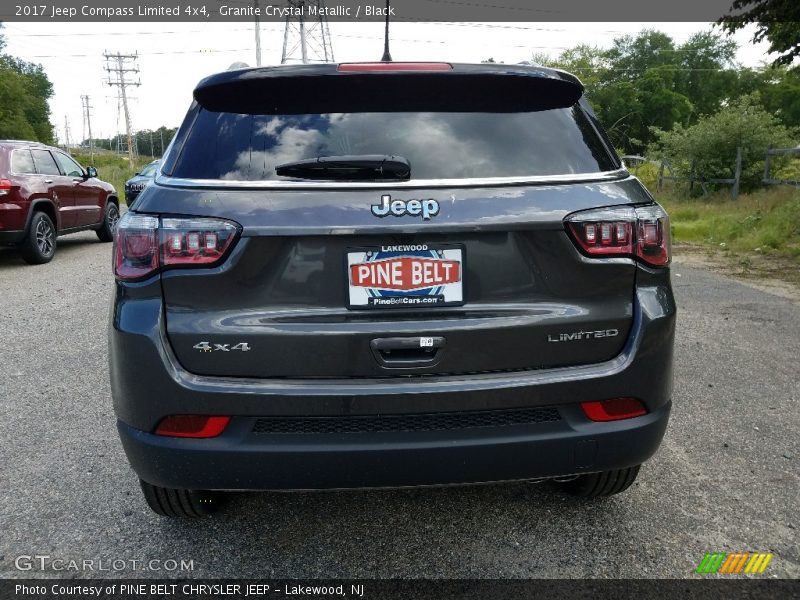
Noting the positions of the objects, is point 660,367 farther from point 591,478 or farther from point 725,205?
point 725,205

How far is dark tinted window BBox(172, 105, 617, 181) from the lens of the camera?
211cm

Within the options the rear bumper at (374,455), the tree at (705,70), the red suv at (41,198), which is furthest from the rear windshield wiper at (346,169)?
the tree at (705,70)

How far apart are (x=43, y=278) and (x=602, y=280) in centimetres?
844

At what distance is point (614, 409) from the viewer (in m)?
2.14

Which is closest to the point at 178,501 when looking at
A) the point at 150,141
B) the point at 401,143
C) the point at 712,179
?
the point at 401,143

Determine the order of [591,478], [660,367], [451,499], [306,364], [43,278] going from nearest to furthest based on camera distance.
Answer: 1. [306,364]
2. [660,367]
3. [591,478]
4. [451,499]
5. [43,278]

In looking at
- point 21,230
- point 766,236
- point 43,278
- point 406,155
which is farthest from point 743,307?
point 21,230

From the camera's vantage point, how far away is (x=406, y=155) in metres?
2.12

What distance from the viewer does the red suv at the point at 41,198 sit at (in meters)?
8.94

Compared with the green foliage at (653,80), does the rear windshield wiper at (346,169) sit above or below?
below

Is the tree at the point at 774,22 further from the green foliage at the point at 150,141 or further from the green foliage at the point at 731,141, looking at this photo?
the green foliage at the point at 150,141

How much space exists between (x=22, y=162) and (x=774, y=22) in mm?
11431

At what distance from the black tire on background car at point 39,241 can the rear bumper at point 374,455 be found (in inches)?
335

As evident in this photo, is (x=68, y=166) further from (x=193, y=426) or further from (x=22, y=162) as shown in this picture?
(x=193, y=426)
